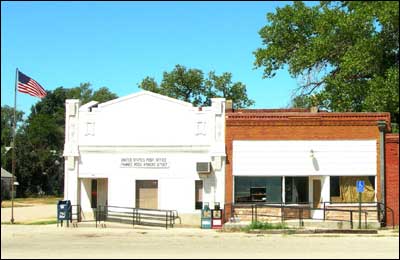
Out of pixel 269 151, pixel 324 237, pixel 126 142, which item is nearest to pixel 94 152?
pixel 126 142

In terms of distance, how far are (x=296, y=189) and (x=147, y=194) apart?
702 cm

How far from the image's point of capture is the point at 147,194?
28.9 meters

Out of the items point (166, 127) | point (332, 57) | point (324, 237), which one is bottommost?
point (324, 237)

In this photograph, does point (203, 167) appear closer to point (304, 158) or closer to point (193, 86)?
point (304, 158)

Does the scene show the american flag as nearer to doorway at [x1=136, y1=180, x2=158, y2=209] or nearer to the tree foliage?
doorway at [x1=136, y1=180, x2=158, y2=209]

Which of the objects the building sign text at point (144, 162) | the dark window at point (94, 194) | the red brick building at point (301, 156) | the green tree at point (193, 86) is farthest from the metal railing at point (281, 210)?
the green tree at point (193, 86)

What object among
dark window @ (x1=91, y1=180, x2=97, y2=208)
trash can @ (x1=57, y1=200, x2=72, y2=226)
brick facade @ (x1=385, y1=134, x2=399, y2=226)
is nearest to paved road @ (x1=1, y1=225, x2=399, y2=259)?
trash can @ (x1=57, y1=200, x2=72, y2=226)

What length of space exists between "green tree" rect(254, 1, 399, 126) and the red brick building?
7.67ft

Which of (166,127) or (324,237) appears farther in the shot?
(166,127)

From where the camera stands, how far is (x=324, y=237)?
72.0 ft

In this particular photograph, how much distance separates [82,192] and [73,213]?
119 centimetres

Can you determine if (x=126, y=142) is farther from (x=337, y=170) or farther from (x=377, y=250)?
(x=377, y=250)

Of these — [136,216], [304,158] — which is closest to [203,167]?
[136,216]

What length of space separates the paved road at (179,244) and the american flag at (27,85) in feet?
32.3
